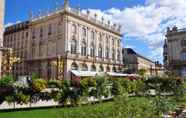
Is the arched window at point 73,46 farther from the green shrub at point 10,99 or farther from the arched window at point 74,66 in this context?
the green shrub at point 10,99

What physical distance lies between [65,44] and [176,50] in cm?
1984

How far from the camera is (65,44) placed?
42.0 meters

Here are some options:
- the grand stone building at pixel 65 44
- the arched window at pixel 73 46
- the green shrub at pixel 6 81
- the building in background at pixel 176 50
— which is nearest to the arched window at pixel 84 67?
the grand stone building at pixel 65 44

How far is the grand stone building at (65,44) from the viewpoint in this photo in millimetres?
42688

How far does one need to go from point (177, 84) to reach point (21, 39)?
37.1 meters

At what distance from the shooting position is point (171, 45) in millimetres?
49312

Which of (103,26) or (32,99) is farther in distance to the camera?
(103,26)

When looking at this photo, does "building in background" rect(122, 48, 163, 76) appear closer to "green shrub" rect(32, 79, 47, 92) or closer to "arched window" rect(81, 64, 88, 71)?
"arched window" rect(81, 64, 88, 71)

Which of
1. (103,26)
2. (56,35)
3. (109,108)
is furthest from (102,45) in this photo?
(109,108)

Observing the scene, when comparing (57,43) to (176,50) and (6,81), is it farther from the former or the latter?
(6,81)

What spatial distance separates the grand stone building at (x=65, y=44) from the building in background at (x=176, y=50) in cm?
1049

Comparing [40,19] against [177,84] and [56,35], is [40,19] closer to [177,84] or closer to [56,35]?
[56,35]

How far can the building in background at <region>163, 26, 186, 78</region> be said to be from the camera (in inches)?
1887

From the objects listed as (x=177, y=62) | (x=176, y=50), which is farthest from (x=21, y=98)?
(x=176, y=50)
